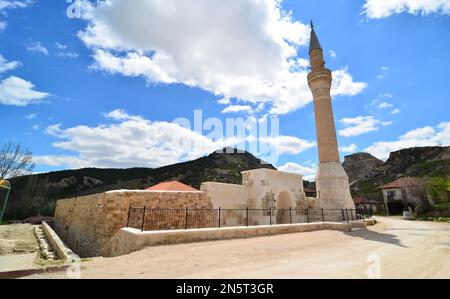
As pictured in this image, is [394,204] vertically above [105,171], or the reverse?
[105,171]

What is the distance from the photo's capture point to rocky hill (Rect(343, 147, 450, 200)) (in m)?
57.8

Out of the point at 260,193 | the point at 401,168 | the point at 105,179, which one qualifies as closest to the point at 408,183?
the point at 260,193

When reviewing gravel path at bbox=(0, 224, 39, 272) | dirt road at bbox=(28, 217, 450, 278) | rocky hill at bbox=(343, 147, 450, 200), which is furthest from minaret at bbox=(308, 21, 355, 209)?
rocky hill at bbox=(343, 147, 450, 200)

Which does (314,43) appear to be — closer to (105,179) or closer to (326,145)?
(326,145)

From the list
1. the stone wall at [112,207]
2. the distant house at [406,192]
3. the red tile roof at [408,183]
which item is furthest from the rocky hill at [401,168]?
the stone wall at [112,207]

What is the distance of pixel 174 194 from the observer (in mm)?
12859

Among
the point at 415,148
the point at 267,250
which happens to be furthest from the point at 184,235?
the point at 415,148

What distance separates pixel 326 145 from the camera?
800 inches

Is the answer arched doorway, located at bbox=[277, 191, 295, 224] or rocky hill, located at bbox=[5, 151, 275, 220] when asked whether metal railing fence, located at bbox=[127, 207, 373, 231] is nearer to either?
arched doorway, located at bbox=[277, 191, 295, 224]

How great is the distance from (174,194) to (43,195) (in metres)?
→ 56.3

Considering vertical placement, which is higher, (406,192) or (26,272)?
(406,192)

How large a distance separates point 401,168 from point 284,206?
67.4 meters
